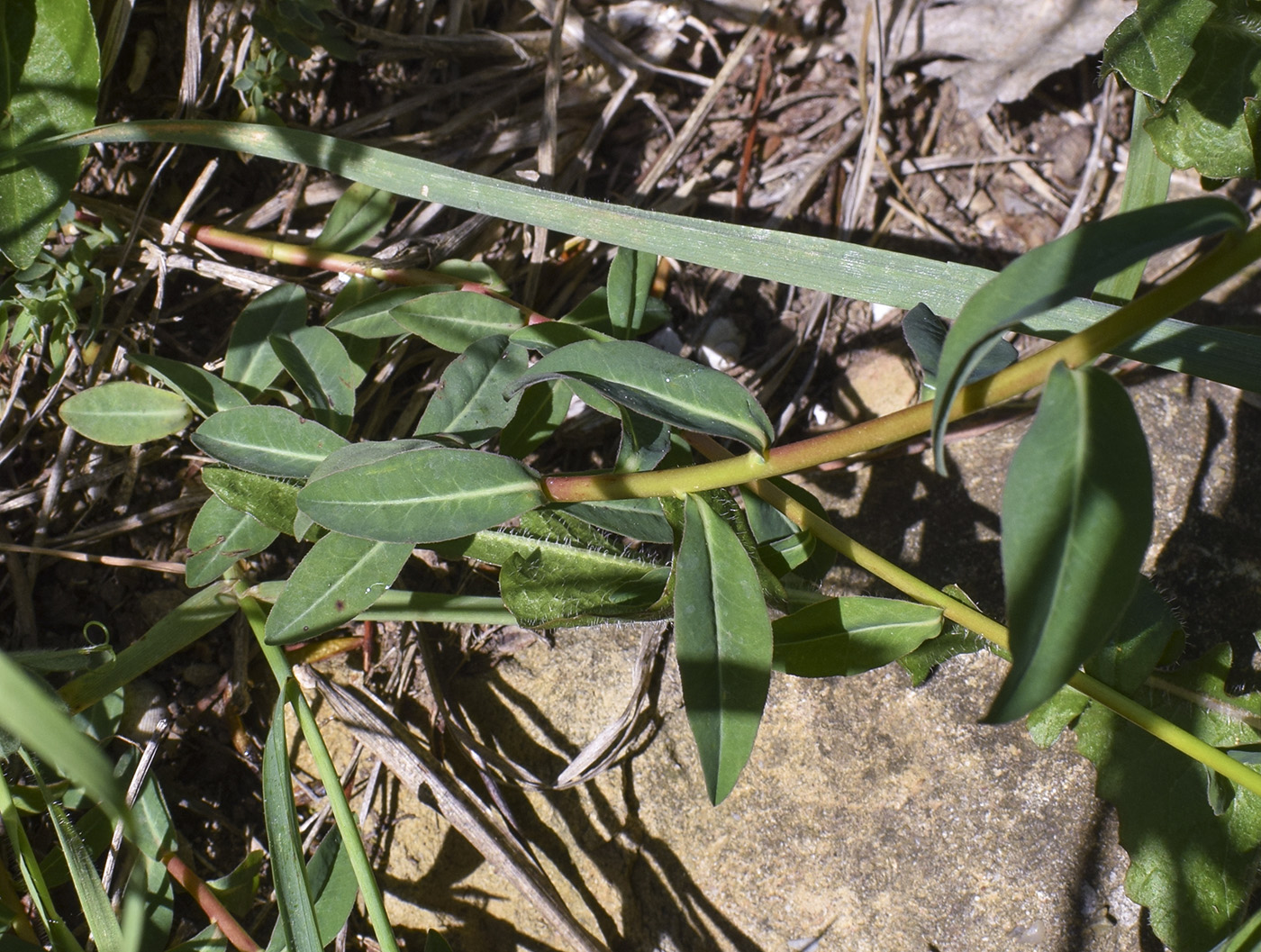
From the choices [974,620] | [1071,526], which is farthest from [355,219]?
[1071,526]

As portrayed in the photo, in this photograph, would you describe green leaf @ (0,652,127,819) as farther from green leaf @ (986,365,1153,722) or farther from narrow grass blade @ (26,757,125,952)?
narrow grass blade @ (26,757,125,952)

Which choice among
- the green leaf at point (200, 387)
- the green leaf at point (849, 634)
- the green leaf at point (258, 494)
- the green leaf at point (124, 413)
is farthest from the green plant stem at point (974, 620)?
the green leaf at point (124, 413)

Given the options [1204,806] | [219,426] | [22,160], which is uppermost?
[22,160]

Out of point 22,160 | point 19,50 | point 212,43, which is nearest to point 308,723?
point 22,160

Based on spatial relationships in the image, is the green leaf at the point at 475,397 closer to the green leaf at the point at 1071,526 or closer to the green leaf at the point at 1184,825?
the green leaf at the point at 1071,526

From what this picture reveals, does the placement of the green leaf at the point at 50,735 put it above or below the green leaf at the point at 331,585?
above

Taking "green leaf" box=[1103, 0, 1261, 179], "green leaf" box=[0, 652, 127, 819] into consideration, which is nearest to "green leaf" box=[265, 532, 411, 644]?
"green leaf" box=[0, 652, 127, 819]

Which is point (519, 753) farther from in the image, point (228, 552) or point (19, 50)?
point (19, 50)
